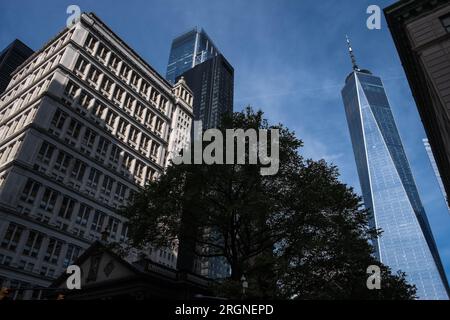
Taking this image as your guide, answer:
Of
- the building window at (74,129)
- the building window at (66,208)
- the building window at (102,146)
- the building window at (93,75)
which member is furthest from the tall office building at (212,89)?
the building window at (66,208)

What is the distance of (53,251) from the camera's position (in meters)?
42.0

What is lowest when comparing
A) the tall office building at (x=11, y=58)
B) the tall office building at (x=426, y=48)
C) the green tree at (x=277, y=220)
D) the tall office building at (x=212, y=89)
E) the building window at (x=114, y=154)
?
the green tree at (x=277, y=220)

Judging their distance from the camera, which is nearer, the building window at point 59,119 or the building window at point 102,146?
the building window at point 59,119

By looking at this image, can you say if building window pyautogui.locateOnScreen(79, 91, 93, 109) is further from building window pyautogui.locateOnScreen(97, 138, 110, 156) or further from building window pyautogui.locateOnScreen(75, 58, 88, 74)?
building window pyautogui.locateOnScreen(97, 138, 110, 156)

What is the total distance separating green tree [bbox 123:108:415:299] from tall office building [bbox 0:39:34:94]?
128 m

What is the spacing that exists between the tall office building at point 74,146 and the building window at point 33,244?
12 centimetres

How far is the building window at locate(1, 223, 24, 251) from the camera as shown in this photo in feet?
125

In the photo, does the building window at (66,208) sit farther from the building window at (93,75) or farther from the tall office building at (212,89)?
the tall office building at (212,89)

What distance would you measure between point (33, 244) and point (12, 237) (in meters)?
2.55

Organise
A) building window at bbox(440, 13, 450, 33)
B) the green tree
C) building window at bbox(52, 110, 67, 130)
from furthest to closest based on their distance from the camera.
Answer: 1. building window at bbox(52, 110, 67, 130)
2. building window at bbox(440, 13, 450, 33)
3. the green tree

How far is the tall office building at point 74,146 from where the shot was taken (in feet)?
A: 132

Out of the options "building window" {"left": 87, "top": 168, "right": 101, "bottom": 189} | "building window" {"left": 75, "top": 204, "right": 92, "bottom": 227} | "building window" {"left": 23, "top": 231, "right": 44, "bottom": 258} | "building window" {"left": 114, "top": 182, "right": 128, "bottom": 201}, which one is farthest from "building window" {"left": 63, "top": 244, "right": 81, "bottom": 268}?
"building window" {"left": 114, "top": 182, "right": 128, "bottom": 201}

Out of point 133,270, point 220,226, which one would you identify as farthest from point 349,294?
point 133,270

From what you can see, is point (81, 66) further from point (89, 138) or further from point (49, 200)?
point (49, 200)
